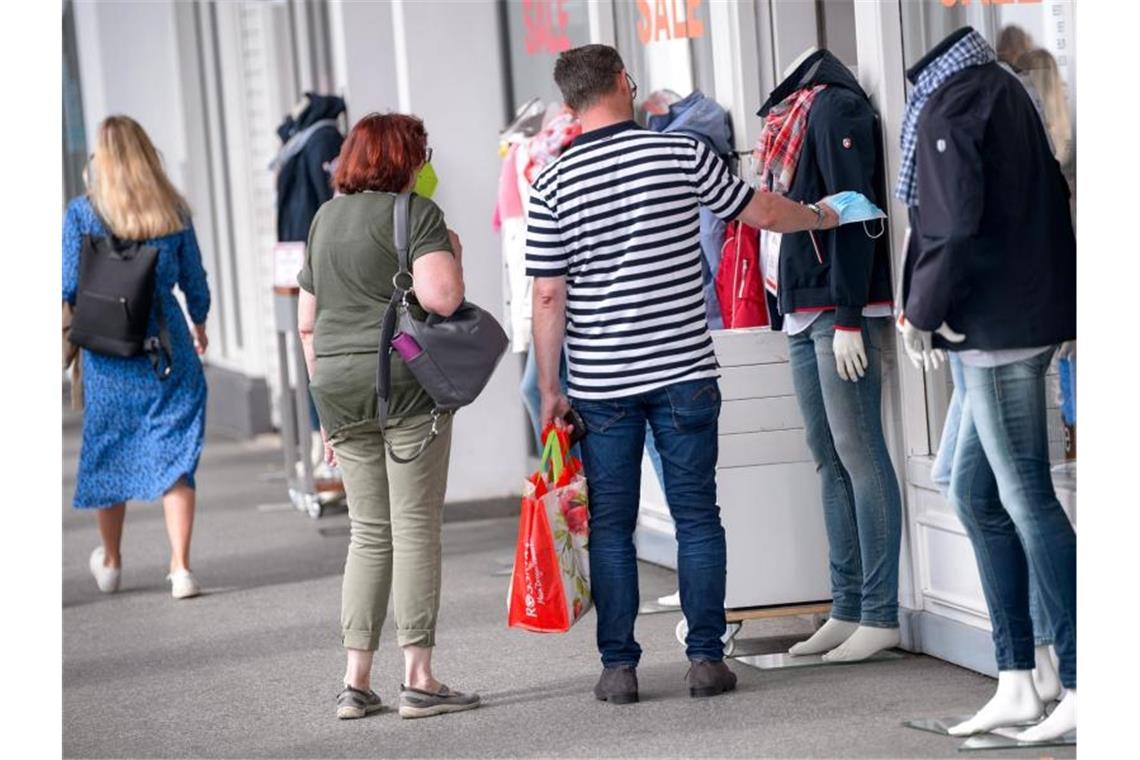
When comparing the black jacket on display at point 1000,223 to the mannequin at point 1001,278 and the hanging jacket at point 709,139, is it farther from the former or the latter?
the hanging jacket at point 709,139

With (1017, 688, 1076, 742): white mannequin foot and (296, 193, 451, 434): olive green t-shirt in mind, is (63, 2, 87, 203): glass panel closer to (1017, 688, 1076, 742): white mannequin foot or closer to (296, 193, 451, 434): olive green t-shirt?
(296, 193, 451, 434): olive green t-shirt

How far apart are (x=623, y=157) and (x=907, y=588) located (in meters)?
1.60

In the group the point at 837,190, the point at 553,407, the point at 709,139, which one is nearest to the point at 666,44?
the point at 709,139

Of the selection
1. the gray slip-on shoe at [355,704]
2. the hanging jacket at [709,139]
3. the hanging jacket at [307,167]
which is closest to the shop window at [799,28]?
the hanging jacket at [709,139]

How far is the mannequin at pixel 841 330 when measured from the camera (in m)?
5.27

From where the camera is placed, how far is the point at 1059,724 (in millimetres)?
4402

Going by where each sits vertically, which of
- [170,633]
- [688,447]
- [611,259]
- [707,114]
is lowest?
[170,633]

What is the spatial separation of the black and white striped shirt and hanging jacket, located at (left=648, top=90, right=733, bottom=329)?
3.42 ft

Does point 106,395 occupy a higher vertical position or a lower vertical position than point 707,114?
lower

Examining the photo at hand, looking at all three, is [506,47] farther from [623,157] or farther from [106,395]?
[623,157]

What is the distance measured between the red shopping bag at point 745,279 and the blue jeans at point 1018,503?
1354mm

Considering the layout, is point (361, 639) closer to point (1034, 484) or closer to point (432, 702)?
point (432, 702)
